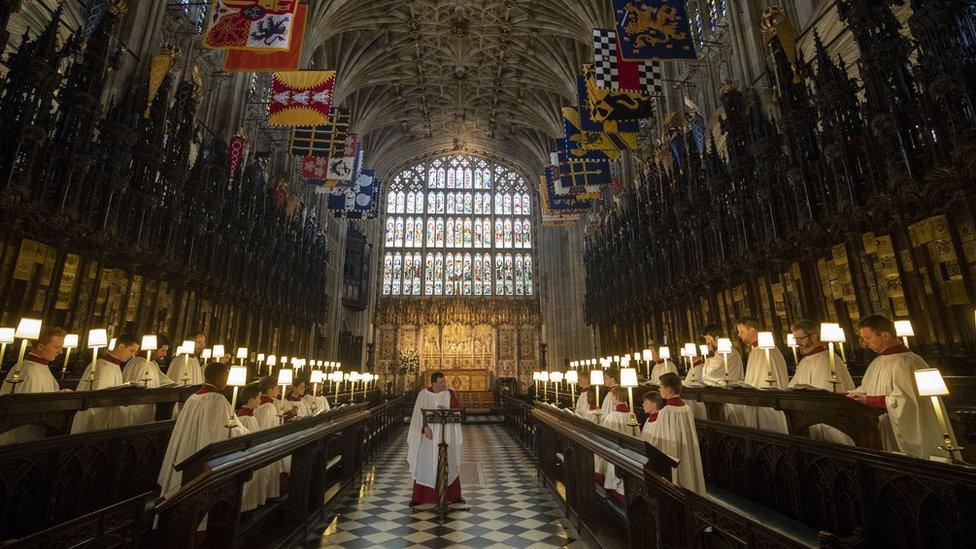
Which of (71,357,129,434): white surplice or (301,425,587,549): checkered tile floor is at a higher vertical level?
(71,357,129,434): white surplice

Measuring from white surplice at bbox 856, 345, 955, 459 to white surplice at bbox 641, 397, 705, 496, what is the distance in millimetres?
1473

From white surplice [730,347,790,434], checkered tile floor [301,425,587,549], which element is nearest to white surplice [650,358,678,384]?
white surplice [730,347,790,434]

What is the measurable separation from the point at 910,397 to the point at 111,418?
777 centimetres

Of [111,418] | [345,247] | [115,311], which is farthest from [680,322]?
[345,247]

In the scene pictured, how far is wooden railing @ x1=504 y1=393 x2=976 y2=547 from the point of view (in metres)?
2.43

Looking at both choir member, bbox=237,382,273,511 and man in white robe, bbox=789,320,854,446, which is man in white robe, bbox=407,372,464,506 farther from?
man in white robe, bbox=789,320,854,446

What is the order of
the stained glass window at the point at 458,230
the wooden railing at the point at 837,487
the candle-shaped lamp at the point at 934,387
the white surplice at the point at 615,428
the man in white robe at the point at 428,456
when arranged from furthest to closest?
→ the stained glass window at the point at 458,230 < the man in white robe at the point at 428,456 < the white surplice at the point at 615,428 < the candle-shaped lamp at the point at 934,387 < the wooden railing at the point at 837,487

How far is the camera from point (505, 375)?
29578 millimetres

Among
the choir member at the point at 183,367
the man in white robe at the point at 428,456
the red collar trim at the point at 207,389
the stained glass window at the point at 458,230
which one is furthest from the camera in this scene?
the stained glass window at the point at 458,230

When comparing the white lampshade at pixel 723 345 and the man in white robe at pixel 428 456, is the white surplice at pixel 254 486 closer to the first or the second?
the man in white robe at pixel 428 456

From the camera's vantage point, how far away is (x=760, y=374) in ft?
19.6

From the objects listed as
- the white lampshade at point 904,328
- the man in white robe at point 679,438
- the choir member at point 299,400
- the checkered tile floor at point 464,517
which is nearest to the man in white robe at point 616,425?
the checkered tile floor at point 464,517

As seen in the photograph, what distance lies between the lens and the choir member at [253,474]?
211 inches

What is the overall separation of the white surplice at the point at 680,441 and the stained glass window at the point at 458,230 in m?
27.9
